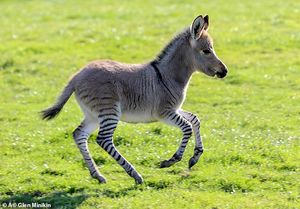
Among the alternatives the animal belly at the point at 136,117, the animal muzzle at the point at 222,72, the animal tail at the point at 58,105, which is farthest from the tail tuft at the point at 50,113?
the animal muzzle at the point at 222,72

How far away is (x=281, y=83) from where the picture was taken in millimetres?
20312

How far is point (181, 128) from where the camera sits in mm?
13109

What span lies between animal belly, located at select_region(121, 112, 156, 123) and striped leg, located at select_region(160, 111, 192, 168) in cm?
30

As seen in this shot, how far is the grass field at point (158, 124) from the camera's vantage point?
12.1m

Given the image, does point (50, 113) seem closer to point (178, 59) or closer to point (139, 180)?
point (139, 180)

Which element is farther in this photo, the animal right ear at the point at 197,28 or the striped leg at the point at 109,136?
the animal right ear at the point at 197,28

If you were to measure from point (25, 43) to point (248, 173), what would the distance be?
14.9m

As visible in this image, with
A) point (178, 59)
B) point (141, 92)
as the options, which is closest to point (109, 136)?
point (141, 92)

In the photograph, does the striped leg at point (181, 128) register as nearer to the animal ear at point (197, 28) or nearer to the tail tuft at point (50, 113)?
the animal ear at point (197, 28)

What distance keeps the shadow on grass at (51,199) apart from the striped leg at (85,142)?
30.8 inches

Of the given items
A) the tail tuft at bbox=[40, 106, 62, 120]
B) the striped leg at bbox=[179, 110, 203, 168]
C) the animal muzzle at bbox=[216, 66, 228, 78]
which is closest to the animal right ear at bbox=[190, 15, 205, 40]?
the animal muzzle at bbox=[216, 66, 228, 78]

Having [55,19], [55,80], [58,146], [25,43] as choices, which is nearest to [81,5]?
[55,19]

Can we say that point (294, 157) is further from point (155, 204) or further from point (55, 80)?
point (55, 80)

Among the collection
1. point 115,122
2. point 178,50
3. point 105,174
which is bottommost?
point 105,174
